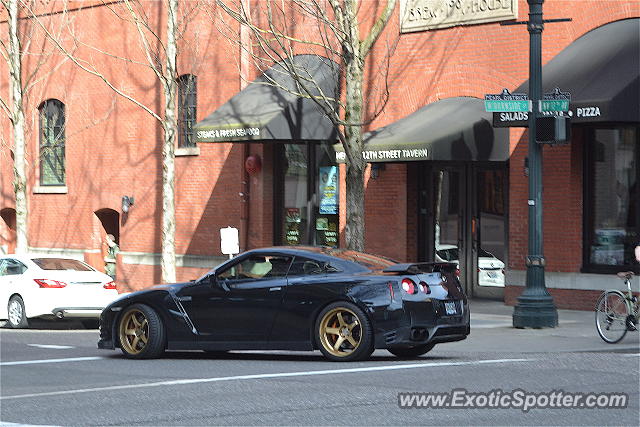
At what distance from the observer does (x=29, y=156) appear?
34938 mm

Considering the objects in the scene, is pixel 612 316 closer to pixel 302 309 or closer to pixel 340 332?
pixel 340 332

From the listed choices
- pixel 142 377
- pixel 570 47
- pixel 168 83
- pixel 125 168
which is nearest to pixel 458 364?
pixel 142 377

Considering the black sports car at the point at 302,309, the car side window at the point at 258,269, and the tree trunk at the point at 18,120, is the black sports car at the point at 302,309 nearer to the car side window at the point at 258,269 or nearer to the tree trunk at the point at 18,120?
the car side window at the point at 258,269

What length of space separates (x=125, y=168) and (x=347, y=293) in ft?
62.5

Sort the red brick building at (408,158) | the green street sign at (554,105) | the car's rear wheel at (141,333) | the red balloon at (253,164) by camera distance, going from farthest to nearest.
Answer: the red balloon at (253,164) < the red brick building at (408,158) < the green street sign at (554,105) < the car's rear wheel at (141,333)

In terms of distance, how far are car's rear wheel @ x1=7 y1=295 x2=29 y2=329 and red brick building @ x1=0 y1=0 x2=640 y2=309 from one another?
19.3ft

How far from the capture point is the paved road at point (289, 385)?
9.59 metres

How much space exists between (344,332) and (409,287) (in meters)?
0.89

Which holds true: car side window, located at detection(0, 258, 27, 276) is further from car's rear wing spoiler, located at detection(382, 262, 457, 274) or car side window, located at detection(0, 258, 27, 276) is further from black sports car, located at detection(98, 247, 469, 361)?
car's rear wing spoiler, located at detection(382, 262, 457, 274)

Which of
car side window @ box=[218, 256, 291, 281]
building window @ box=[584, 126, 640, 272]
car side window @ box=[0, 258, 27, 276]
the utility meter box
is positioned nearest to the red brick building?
building window @ box=[584, 126, 640, 272]

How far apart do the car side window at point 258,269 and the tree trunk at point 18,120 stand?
15.8 metres

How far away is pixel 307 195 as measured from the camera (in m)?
27.1

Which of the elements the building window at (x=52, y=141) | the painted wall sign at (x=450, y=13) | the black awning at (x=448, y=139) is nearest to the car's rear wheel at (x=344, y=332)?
the black awning at (x=448, y=139)

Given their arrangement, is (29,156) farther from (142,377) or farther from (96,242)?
(142,377)
